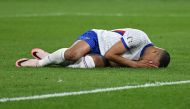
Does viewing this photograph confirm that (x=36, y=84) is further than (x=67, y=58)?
No

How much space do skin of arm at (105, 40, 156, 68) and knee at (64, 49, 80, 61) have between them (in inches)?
17.6

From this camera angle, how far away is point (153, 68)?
487 inches

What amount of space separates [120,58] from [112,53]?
5.6 inches

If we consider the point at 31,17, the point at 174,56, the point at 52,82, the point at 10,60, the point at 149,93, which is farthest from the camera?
the point at 31,17

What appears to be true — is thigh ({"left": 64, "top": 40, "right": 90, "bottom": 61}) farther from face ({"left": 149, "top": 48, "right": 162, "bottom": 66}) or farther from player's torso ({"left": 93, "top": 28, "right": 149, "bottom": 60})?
face ({"left": 149, "top": 48, "right": 162, "bottom": 66})

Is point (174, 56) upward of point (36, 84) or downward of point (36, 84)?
downward

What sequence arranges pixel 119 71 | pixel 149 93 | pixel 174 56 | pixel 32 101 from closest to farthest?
pixel 32 101, pixel 149 93, pixel 119 71, pixel 174 56

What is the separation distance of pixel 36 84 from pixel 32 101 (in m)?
1.18

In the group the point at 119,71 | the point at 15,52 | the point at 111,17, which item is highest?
the point at 119,71

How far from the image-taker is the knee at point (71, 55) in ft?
40.6

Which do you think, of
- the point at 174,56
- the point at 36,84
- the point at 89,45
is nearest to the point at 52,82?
the point at 36,84

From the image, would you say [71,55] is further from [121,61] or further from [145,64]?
[145,64]

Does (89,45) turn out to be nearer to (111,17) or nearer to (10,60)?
(10,60)

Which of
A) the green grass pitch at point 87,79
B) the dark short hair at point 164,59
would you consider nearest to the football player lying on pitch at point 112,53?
the dark short hair at point 164,59
